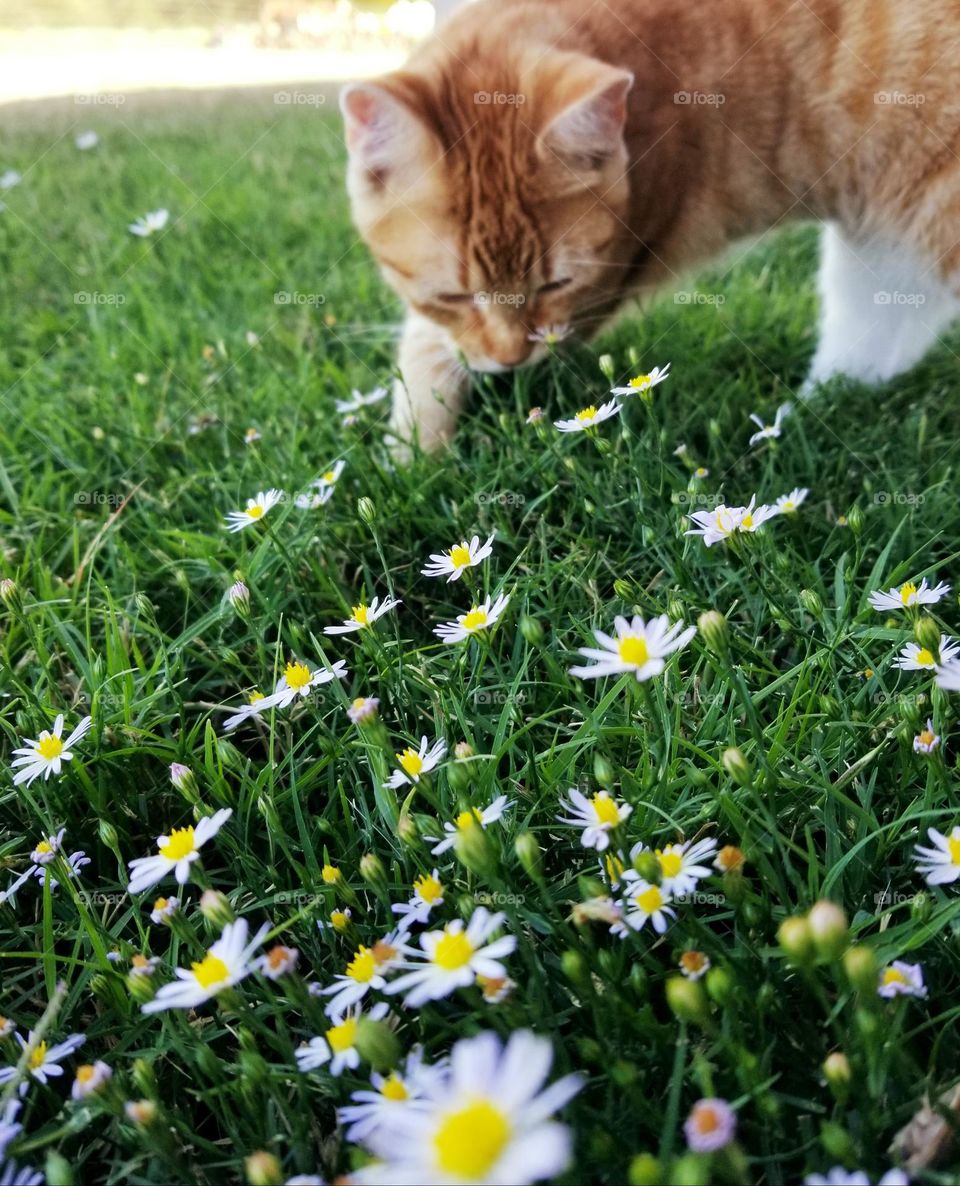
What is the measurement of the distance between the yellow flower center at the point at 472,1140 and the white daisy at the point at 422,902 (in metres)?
0.29

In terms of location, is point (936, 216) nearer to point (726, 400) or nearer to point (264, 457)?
point (726, 400)

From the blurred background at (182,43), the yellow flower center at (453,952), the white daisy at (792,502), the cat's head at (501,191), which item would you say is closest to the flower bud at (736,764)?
the yellow flower center at (453,952)

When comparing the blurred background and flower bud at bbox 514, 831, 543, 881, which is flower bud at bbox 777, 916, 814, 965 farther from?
the blurred background

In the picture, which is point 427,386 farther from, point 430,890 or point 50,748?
point 430,890

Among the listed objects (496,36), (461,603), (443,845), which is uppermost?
(496,36)

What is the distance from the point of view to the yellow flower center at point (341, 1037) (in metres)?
0.66

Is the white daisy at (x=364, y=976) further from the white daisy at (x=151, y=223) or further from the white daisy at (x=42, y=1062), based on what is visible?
the white daisy at (x=151, y=223)

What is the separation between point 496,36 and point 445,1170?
2.02 metres

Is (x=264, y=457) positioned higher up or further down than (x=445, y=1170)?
further down

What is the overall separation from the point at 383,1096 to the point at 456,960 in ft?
0.32

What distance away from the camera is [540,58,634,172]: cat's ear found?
1612mm

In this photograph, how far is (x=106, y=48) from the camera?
4406 millimetres

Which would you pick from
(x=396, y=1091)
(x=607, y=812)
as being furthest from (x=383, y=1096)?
(x=607, y=812)

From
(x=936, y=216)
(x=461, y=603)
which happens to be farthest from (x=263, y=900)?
(x=936, y=216)
